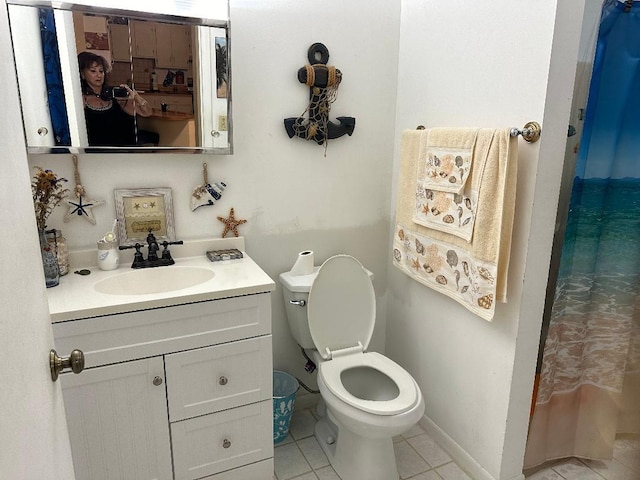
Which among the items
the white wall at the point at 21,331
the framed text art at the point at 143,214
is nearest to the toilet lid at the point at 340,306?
the framed text art at the point at 143,214

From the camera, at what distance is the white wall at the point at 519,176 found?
1389mm

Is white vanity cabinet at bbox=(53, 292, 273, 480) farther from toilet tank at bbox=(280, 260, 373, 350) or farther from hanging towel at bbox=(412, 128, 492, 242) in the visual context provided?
hanging towel at bbox=(412, 128, 492, 242)

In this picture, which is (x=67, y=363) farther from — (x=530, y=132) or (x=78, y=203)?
(x=530, y=132)

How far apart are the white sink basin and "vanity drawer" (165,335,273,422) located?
0.31 meters

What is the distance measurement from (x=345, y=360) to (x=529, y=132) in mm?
1152

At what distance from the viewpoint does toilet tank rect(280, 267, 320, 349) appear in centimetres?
190

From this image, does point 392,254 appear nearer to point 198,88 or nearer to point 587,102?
point 587,102

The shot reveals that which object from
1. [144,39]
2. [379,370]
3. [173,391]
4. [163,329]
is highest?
[144,39]

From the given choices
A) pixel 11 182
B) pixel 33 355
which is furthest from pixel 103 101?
pixel 33 355

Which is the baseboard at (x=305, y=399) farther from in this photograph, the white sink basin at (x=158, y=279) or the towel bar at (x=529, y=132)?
the towel bar at (x=529, y=132)

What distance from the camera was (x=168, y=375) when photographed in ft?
4.80

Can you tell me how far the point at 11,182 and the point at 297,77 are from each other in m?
→ 1.42

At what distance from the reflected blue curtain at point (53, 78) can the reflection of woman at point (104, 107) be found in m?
0.07

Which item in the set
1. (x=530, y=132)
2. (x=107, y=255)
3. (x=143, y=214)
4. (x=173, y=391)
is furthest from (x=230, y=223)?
(x=530, y=132)
